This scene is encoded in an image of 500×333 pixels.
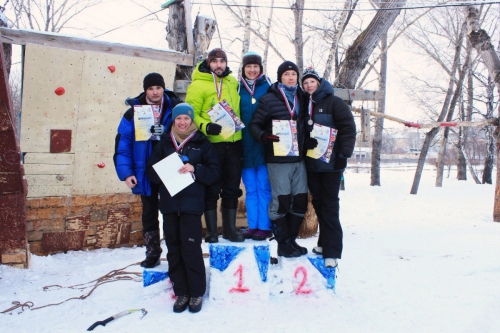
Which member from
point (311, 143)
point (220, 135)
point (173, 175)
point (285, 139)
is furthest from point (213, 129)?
point (311, 143)

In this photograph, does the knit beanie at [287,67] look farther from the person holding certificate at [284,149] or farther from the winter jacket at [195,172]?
the winter jacket at [195,172]

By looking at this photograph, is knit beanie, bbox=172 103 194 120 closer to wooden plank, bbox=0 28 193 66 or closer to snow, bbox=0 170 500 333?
snow, bbox=0 170 500 333

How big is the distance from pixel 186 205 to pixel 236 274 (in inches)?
29.7

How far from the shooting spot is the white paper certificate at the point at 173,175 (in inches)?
124

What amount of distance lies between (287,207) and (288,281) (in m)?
0.69

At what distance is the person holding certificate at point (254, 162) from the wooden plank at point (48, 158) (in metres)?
2.72

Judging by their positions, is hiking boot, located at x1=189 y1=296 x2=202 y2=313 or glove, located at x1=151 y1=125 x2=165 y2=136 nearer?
hiking boot, located at x1=189 y1=296 x2=202 y2=313

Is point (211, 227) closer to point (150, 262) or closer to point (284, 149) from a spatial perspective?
point (150, 262)

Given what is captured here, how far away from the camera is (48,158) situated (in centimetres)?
496

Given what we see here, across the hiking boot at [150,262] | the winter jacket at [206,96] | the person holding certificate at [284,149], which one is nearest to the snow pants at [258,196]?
the person holding certificate at [284,149]

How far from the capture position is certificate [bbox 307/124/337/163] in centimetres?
346

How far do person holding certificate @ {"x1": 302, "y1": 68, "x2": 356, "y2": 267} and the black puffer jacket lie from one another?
10 centimetres

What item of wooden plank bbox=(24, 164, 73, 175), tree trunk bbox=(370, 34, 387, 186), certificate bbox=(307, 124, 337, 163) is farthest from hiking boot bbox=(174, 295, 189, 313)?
tree trunk bbox=(370, 34, 387, 186)

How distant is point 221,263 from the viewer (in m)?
3.33
